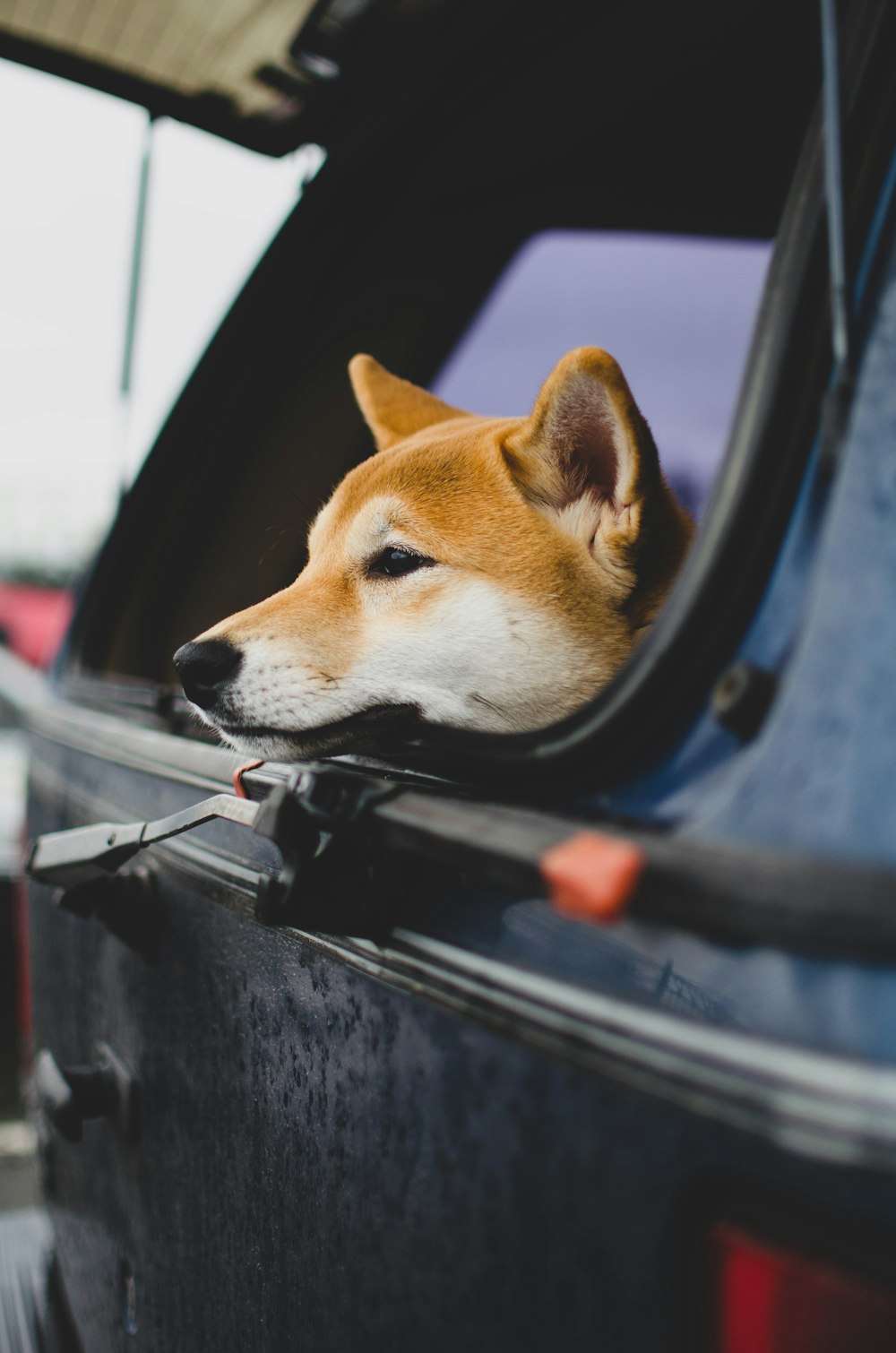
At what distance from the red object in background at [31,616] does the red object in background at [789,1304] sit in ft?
22.3

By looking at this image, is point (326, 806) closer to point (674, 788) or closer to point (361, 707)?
point (674, 788)

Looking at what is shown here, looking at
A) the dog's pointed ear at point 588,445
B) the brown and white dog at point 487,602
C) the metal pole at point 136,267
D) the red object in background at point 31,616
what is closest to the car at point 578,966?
the brown and white dog at point 487,602

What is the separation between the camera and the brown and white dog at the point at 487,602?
1291mm

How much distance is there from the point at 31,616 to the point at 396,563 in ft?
23.4

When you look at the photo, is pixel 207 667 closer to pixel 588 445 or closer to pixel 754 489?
pixel 588 445

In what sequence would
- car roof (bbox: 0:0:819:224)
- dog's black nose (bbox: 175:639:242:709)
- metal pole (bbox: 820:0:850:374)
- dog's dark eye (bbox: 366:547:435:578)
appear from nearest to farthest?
metal pole (bbox: 820:0:850:374)
dog's black nose (bbox: 175:639:242:709)
dog's dark eye (bbox: 366:547:435:578)
car roof (bbox: 0:0:819:224)

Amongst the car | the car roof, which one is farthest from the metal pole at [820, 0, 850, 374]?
the car roof

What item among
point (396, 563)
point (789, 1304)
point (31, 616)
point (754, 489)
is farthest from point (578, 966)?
point (31, 616)

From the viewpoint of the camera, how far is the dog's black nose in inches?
53.4

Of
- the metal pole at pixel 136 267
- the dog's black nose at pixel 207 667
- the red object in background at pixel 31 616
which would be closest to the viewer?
the dog's black nose at pixel 207 667

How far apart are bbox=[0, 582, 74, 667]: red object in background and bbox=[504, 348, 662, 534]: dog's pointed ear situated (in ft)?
19.5

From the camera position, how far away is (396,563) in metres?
1.55

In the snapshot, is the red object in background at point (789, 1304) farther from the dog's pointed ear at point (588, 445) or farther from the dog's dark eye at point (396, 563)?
the dog's dark eye at point (396, 563)

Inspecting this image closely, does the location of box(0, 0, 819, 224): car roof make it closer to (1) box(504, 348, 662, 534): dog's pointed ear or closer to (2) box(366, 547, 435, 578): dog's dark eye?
(1) box(504, 348, 662, 534): dog's pointed ear
